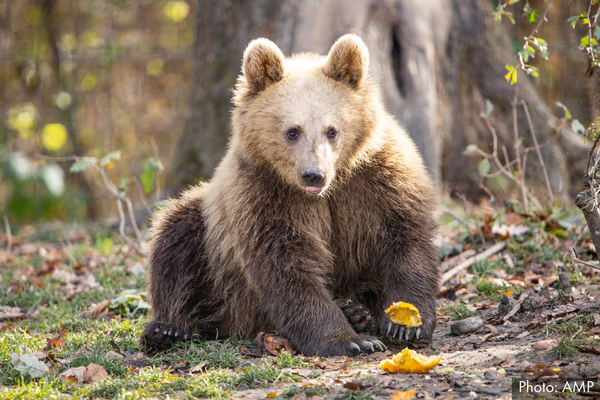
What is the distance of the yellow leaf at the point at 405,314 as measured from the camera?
11.6ft

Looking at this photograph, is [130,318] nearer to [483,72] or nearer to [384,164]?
[384,164]

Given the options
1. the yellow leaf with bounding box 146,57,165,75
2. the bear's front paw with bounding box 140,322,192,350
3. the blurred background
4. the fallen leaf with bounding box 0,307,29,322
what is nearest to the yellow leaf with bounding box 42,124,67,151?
the blurred background

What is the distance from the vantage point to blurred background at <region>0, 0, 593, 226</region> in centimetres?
657

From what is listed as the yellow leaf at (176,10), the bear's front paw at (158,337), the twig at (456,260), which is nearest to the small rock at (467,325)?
the twig at (456,260)

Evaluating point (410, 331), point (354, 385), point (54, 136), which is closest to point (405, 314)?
point (410, 331)

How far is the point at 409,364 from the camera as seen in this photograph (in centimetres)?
297

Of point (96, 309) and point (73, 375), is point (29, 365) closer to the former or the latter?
point (73, 375)

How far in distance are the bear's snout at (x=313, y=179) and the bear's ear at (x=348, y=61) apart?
0.79m

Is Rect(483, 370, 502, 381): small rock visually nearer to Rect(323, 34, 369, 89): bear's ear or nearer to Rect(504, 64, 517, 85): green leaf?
Rect(504, 64, 517, 85): green leaf

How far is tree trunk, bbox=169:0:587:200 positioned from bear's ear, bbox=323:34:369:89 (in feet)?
7.86

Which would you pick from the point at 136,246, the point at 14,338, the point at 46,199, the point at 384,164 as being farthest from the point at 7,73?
the point at 384,164

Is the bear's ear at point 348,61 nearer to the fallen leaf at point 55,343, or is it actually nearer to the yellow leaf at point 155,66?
the fallen leaf at point 55,343

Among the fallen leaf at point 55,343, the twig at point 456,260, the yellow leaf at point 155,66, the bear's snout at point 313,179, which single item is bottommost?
the fallen leaf at point 55,343

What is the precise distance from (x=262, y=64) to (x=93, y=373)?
6.98 ft
